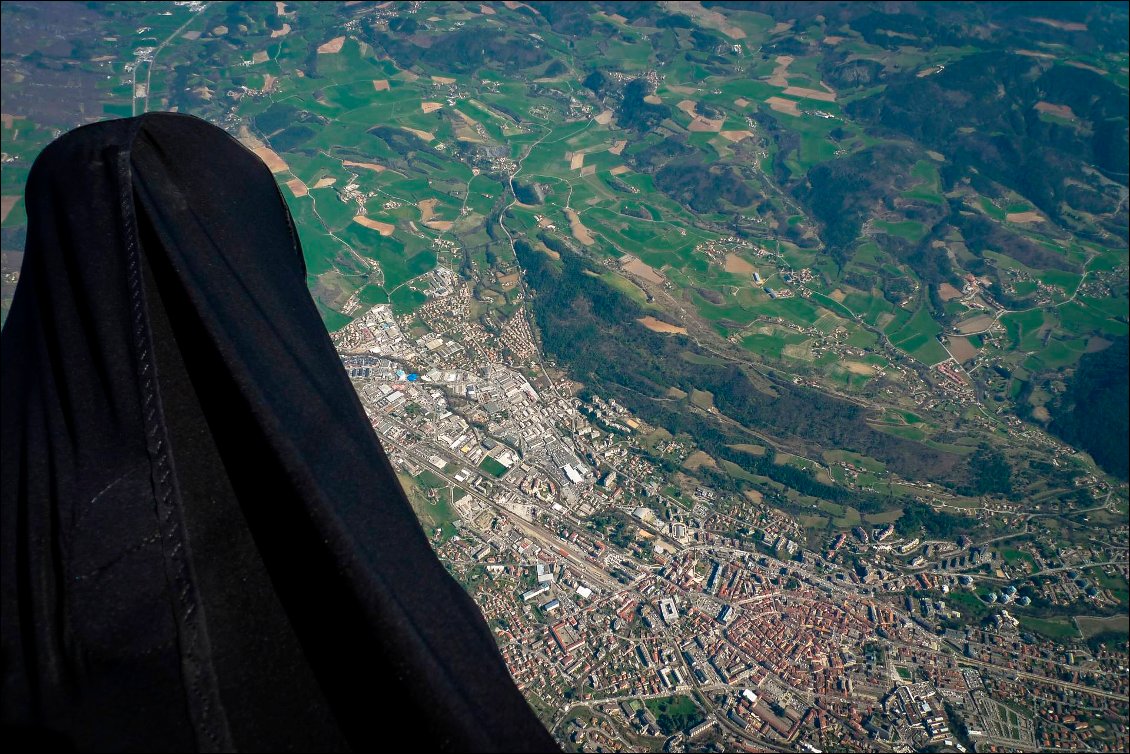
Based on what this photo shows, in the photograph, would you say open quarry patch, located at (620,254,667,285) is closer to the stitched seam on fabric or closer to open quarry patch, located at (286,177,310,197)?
open quarry patch, located at (286,177,310,197)

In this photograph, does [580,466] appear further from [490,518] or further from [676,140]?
[676,140]

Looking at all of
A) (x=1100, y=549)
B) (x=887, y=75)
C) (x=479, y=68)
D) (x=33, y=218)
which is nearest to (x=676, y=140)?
(x=479, y=68)

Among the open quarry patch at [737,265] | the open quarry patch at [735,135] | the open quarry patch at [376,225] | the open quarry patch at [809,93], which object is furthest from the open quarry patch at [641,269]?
the open quarry patch at [809,93]

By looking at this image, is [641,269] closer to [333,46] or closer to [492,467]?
[492,467]

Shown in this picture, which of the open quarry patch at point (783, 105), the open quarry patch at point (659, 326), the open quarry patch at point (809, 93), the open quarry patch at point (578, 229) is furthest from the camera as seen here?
the open quarry patch at point (809, 93)

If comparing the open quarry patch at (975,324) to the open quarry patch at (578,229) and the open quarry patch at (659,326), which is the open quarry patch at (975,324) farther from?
the open quarry patch at (578,229)

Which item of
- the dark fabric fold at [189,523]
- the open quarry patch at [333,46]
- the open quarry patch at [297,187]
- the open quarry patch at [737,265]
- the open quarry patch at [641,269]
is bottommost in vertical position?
the open quarry patch at [737,265]

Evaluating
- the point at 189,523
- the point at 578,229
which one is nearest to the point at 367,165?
the point at 578,229

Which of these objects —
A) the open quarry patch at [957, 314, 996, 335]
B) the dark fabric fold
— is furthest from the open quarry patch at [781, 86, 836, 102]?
the dark fabric fold
